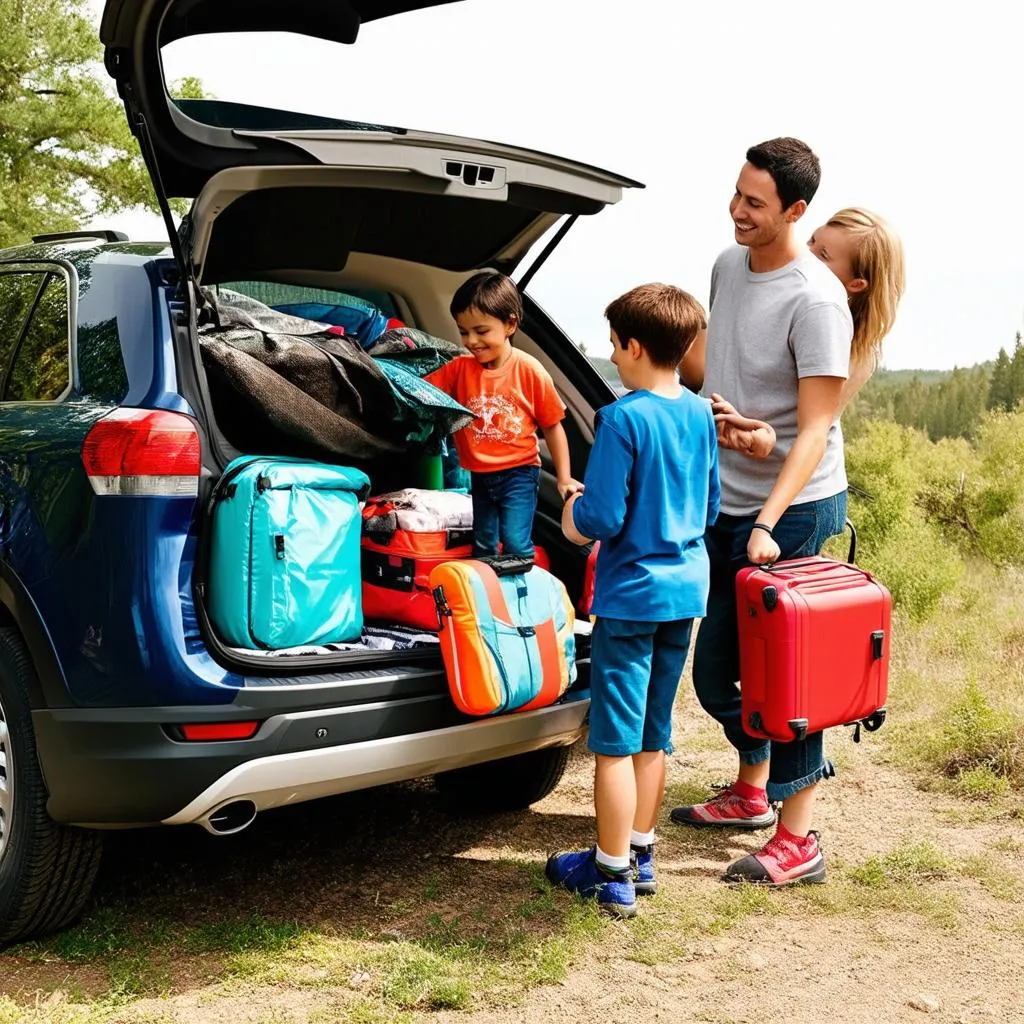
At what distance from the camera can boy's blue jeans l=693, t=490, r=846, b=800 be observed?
3693 mm

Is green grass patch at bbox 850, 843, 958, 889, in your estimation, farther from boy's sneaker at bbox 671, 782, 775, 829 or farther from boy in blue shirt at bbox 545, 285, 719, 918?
boy in blue shirt at bbox 545, 285, 719, 918

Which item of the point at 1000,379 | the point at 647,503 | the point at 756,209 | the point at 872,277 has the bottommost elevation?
the point at 1000,379

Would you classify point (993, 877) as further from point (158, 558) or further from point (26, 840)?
point (26, 840)

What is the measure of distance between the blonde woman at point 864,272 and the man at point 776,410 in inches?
4.5

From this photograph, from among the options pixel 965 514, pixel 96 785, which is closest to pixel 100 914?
pixel 96 785

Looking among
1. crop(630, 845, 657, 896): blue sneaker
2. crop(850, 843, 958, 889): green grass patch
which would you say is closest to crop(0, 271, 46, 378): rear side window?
crop(630, 845, 657, 896): blue sneaker

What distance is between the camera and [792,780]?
12.1ft

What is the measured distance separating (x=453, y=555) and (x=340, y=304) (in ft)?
3.58

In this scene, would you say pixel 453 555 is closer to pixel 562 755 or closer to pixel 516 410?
pixel 516 410

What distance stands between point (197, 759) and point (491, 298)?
1.65m

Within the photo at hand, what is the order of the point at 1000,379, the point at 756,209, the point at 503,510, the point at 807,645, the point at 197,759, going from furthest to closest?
the point at 1000,379 → the point at 503,510 → the point at 756,209 → the point at 807,645 → the point at 197,759

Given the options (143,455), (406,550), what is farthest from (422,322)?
(143,455)

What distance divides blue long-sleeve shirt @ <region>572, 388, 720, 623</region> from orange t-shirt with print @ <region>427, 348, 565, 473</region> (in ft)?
1.67

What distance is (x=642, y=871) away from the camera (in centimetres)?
361
